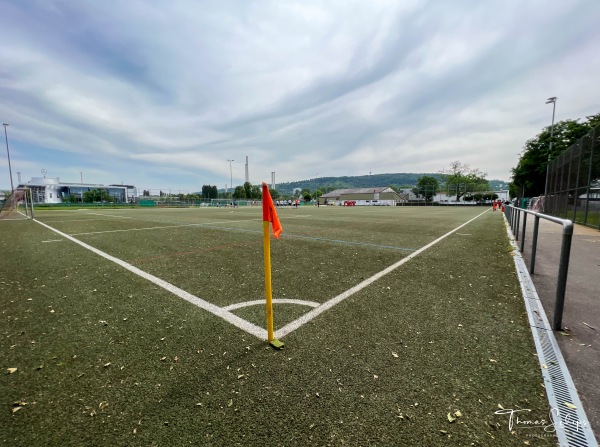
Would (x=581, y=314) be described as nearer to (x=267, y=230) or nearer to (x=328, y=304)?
(x=328, y=304)

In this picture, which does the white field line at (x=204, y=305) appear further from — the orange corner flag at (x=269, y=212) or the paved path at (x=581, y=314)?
the paved path at (x=581, y=314)

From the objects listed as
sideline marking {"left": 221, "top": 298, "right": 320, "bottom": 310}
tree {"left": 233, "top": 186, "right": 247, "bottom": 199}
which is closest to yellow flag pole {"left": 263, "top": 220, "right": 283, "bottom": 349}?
sideline marking {"left": 221, "top": 298, "right": 320, "bottom": 310}

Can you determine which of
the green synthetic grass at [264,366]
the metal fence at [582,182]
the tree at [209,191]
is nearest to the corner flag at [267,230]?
the green synthetic grass at [264,366]

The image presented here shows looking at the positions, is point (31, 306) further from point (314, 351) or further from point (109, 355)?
point (314, 351)

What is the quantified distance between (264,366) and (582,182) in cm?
1659

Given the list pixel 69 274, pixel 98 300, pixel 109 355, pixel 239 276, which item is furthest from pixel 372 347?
pixel 69 274

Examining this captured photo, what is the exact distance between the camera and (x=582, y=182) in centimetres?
1216

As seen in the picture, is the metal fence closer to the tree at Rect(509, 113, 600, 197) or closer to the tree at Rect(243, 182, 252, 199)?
the tree at Rect(509, 113, 600, 197)

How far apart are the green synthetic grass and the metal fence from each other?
11.0 meters

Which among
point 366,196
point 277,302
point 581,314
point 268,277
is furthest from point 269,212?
point 366,196

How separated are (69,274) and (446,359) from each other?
6.21 metres

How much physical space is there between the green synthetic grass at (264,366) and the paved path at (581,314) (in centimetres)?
28

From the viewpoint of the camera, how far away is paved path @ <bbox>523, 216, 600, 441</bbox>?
2.05 m

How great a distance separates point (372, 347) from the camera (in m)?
2.58
